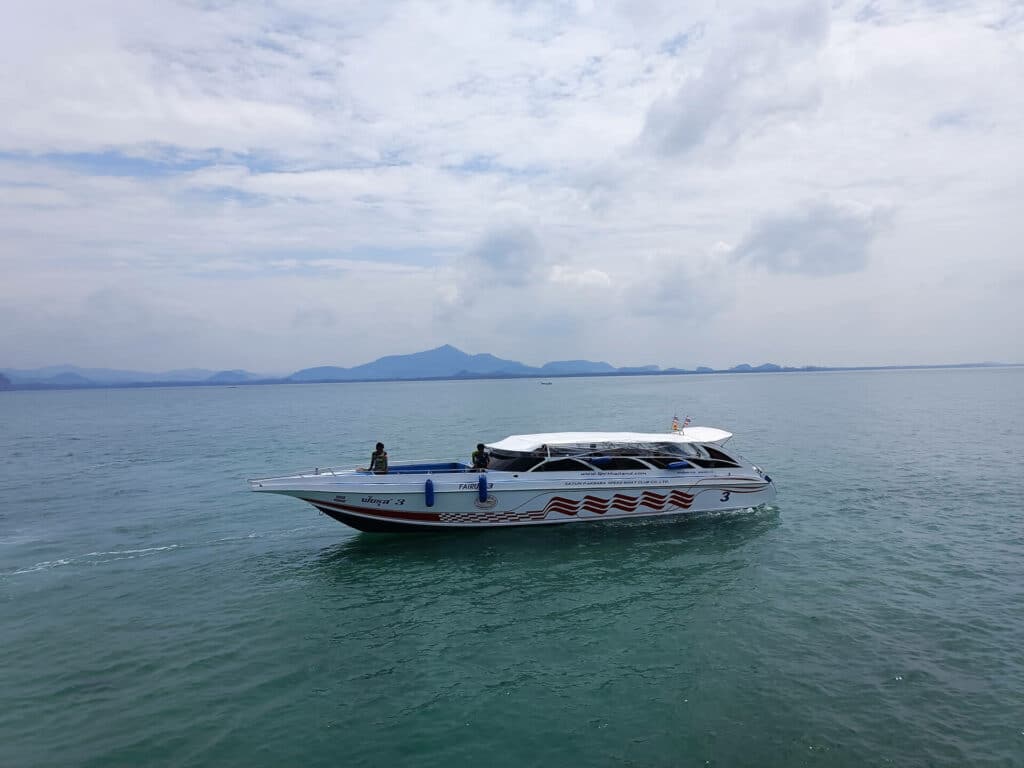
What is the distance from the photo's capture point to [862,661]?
1143 cm

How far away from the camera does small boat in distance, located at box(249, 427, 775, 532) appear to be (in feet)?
61.3

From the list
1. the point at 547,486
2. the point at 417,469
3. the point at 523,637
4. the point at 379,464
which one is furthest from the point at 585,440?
the point at 523,637

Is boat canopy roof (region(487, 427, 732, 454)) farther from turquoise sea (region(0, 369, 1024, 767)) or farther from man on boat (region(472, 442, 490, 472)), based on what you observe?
turquoise sea (region(0, 369, 1024, 767))

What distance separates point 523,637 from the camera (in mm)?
12750

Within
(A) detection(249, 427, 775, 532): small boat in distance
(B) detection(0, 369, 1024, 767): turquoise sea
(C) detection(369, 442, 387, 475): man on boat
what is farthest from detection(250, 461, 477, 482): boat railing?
(B) detection(0, 369, 1024, 767): turquoise sea

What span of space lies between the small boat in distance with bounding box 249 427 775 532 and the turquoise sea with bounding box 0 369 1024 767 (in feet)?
2.51

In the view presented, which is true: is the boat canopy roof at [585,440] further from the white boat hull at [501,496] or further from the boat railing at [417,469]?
the boat railing at [417,469]

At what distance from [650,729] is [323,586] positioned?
30.6 feet

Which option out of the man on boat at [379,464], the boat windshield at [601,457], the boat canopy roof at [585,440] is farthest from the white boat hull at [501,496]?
the boat canopy roof at [585,440]

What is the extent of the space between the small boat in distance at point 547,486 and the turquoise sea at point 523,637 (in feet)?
2.51

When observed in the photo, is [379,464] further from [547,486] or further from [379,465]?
[547,486]

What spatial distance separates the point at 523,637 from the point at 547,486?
23.9ft

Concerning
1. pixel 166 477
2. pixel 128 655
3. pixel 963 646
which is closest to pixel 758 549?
pixel 963 646

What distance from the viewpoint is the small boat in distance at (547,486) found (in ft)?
61.3
